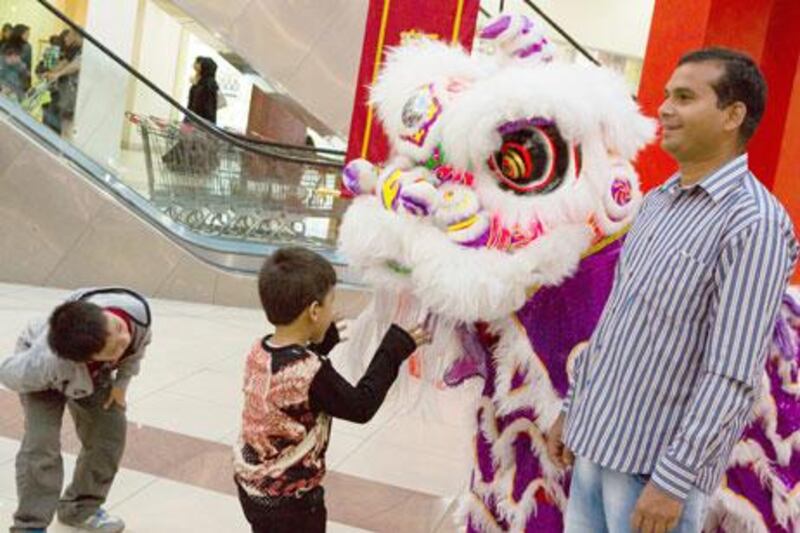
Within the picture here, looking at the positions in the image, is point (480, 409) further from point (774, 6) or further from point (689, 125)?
point (774, 6)

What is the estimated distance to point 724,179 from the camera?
159cm

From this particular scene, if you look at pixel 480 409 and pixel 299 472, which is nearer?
pixel 299 472

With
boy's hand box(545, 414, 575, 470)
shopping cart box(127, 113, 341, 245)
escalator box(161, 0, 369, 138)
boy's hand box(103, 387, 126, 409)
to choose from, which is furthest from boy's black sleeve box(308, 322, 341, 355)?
escalator box(161, 0, 369, 138)

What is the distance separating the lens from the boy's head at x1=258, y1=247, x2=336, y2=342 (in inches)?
80.1

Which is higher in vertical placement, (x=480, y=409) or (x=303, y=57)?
(x=303, y=57)

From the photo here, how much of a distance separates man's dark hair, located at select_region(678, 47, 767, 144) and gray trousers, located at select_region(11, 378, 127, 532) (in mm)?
1909

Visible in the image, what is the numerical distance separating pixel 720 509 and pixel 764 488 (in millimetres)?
100

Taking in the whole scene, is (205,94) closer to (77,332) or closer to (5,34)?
(5,34)

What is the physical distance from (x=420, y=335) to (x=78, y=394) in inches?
42.0

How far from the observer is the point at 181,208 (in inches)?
280

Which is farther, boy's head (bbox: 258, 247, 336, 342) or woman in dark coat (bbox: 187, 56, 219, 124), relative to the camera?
woman in dark coat (bbox: 187, 56, 219, 124)

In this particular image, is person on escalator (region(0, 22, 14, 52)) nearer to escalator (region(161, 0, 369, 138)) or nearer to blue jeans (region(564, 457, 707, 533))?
escalator (region(161, 0, 369, 138))

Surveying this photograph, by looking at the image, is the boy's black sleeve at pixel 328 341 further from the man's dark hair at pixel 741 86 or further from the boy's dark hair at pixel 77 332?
the man's dark hair at pixel 741 86

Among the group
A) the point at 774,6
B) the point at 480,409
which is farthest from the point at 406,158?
the point at 774,6
